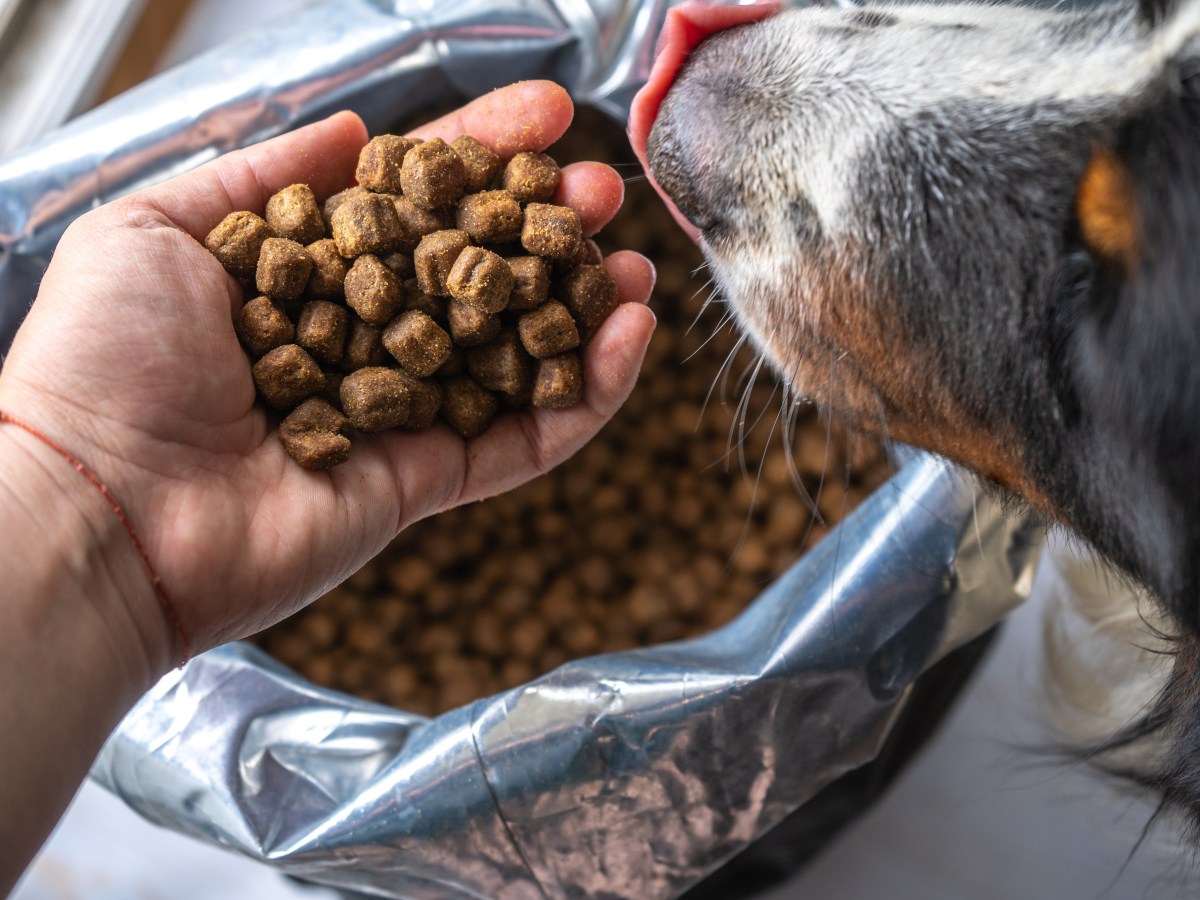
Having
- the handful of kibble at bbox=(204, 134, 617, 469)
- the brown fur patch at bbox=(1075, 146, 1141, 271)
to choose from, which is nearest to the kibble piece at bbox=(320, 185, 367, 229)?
the handful of kibble at bbox=(204, 134, 617, 469)

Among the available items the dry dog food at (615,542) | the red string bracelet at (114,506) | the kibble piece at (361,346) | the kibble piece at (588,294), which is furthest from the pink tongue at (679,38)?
the red string bracelet at (114,506)

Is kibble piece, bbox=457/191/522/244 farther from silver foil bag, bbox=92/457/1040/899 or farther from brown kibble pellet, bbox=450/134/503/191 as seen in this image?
silver foil bag, bbox=92/457/1040/899

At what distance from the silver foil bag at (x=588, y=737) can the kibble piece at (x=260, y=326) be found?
35 centimetres

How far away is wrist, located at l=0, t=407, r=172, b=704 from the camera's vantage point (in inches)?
32.6

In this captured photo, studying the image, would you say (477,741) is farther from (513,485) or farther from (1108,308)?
(1108,308)

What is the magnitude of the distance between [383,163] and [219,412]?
0.30 m

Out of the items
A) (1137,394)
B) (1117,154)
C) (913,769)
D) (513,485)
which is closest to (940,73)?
(1117,154)

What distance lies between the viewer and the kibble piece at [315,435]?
37.9 inches

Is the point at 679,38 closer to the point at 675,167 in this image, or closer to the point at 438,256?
the point at 675,167

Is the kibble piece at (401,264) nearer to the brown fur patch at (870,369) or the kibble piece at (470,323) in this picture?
the kibble piece at (470,323)

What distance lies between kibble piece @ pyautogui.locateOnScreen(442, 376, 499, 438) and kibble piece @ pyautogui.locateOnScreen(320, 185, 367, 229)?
205 millimetres

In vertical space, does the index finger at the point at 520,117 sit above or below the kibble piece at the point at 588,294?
above

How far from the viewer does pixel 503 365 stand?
1051 mm

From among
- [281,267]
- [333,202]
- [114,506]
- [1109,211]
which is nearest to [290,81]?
[333,202]
